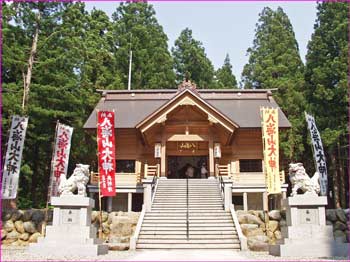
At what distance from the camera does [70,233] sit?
39.1 feet

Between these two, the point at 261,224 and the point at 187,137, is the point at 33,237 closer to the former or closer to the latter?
the point at 261,224

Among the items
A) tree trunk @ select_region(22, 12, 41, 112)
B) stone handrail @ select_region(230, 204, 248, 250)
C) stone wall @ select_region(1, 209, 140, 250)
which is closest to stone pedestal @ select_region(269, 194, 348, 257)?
stone handrail @ select_region(230, 204, 248, 250)

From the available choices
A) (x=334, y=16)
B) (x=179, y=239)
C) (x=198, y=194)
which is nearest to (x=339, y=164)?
(x=334, y=16)

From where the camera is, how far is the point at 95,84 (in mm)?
29297

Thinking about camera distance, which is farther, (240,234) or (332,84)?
(332,84)

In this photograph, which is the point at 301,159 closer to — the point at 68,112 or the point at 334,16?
the point at 334,16

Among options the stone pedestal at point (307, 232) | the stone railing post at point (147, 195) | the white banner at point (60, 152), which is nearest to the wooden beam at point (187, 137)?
the stone railing post at point (147, 195)

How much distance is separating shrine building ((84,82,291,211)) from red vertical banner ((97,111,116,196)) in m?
5.69

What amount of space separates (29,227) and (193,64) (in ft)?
88.0

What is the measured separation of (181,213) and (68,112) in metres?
10.2

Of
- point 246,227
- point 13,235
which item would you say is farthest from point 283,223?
point 13,235

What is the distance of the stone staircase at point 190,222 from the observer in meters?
13.9

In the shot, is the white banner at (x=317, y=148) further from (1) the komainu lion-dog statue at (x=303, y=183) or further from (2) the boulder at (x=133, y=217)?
(2) the boulder at (x=133, y=217)

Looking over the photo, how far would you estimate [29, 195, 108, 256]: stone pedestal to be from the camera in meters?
11.7
